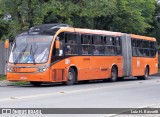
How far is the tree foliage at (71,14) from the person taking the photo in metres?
29.6

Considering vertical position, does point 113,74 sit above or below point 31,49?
below

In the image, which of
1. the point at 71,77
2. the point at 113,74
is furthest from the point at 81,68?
the point at 113,74

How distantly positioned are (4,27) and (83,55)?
12.5 meters

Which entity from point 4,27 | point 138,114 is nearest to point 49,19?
point 4,27

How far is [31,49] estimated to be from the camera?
78.8 ft

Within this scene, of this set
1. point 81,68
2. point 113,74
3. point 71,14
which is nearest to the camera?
point 81,68

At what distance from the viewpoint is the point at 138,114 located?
39.7 ft

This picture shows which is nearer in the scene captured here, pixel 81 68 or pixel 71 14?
pixel 81 68

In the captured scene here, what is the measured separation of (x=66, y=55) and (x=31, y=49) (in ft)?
7.03

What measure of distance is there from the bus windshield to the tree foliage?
5179 mm

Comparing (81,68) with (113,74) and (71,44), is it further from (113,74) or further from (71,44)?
(113,74)

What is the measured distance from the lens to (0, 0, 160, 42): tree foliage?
29.6 m

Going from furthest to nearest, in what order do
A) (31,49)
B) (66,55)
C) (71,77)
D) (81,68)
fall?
(81,68) < (71,77) < (66,55) < (31,49)

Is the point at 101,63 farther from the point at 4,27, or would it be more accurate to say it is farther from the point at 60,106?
the point at 60,106
